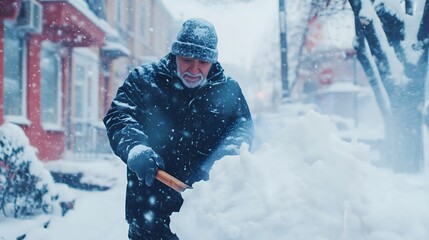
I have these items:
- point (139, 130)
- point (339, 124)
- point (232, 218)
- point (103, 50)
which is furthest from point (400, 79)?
point (339, 124)

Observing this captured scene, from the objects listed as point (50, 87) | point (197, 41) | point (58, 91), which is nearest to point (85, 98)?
point (58, 91)

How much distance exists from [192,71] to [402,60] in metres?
4.90

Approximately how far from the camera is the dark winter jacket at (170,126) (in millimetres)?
2490

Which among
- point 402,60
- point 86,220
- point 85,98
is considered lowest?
point 86,220

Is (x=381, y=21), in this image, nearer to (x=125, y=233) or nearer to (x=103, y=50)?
(x=125, y=233)

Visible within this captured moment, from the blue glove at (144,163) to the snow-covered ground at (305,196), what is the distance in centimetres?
33

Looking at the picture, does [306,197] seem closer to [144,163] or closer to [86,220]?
[144,163]

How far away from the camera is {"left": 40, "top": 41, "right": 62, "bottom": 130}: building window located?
32.2 ft

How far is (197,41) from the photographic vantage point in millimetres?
2422

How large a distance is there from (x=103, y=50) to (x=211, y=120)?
11729mm

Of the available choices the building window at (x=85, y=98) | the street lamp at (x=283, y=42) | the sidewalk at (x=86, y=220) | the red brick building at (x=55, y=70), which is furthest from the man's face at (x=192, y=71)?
the building window at (x=85, y=98)

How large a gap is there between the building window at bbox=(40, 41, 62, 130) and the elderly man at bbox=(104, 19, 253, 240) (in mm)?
7797

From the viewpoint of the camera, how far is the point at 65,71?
10977 mm

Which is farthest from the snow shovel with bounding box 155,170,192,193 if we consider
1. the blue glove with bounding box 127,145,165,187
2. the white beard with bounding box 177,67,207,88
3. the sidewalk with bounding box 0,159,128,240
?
the sidewalk with bounding box 0,159,128,240
